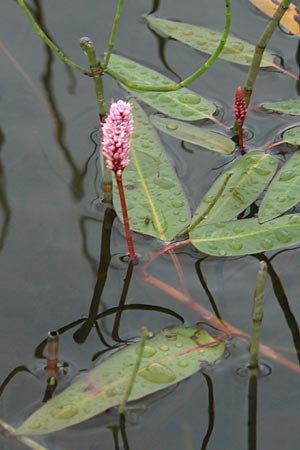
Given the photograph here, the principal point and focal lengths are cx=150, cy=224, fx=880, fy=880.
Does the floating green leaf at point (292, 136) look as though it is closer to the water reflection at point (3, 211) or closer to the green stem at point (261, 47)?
the green stem at point (261, 47)

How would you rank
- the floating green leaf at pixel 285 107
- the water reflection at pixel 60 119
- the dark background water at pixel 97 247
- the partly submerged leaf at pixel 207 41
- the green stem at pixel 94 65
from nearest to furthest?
the dark background water at pixel 97 247 → the green stem at pixel 94 65 → the water reflection at pixel 60 119 → the floating green leaf at pixel 285 107 → the partly submerged leaf at pixel 207 41

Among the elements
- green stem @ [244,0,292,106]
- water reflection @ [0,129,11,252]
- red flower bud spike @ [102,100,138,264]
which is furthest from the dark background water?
red flower bud spike @ [102,100,138,264]

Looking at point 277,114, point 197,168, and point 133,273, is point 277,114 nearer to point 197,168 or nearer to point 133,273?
point 197,168

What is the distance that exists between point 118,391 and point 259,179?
0.73 metres

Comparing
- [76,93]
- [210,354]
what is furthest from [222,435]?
[76,93]

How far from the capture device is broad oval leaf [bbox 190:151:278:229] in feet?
6.96

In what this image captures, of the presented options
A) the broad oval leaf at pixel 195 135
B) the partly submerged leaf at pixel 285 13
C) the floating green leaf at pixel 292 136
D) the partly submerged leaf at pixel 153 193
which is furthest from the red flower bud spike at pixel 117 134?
the partly submerged leaf at pixel 285 13

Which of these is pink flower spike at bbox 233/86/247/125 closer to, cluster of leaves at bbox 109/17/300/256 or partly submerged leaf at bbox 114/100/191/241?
cluster of leaves at bbox 109/17/300/256

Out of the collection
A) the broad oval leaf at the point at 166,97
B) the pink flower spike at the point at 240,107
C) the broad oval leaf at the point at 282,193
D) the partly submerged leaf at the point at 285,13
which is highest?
the partly submerged leaf at the point at 285,13

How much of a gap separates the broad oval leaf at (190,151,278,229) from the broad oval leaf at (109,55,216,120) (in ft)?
0.74

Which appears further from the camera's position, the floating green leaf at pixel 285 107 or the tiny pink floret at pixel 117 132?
the floating green leaf at pixel 285 107

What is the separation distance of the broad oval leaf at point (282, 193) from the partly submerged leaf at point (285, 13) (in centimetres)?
68

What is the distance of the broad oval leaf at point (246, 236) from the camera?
202cm

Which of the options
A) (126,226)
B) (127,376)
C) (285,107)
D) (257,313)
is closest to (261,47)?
(285,107)
